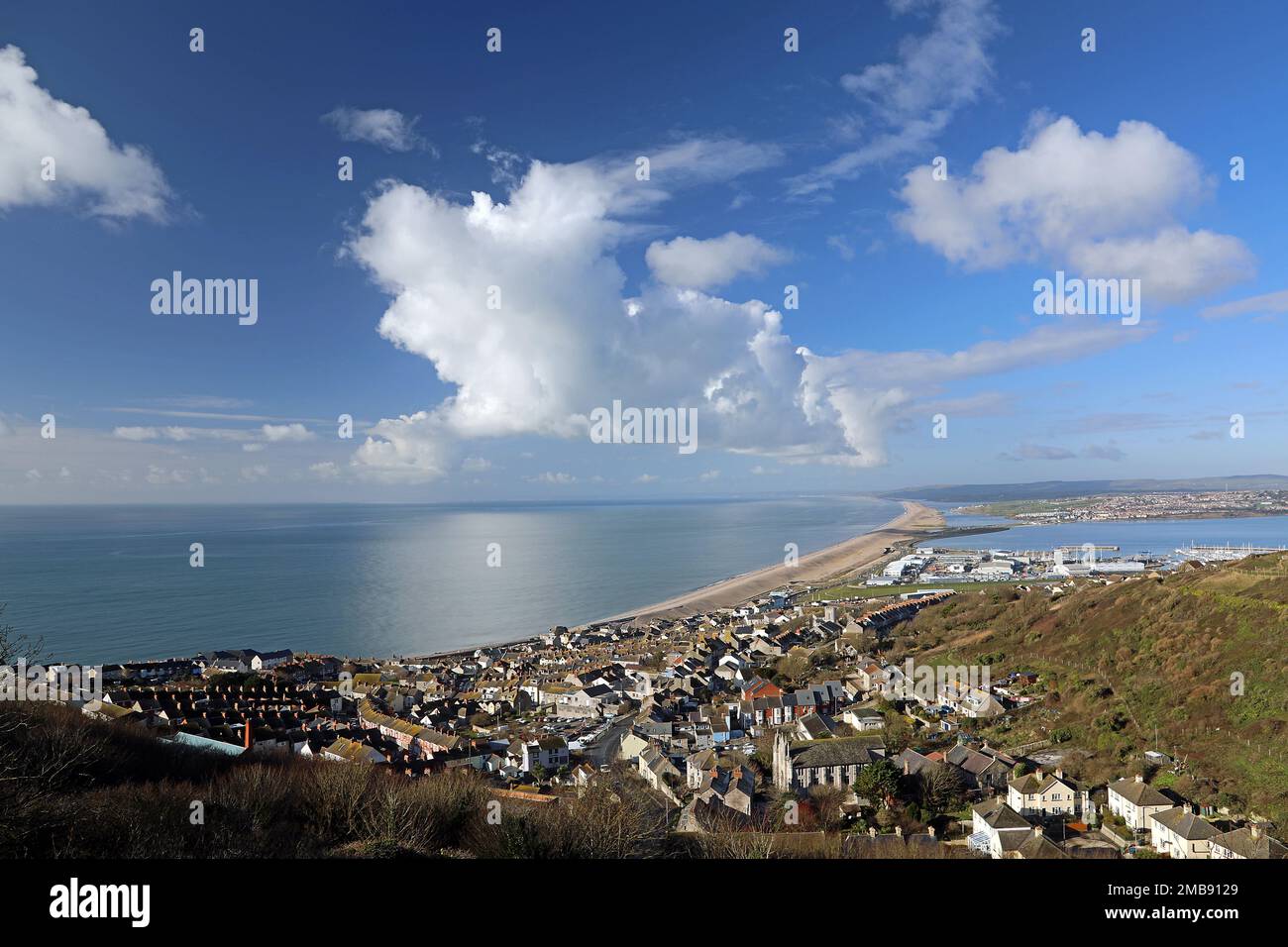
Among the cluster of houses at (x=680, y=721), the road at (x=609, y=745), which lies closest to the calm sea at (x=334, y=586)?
the cluster of houses at (x=680, y=721)

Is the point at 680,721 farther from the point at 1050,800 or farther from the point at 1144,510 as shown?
the point at 1144,510

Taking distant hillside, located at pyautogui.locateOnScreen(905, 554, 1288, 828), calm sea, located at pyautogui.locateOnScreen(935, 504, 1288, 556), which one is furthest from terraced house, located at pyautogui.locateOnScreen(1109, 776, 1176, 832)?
calm sea, located at pyautogui.locateOnScreen(935, 504, 1288, 556)

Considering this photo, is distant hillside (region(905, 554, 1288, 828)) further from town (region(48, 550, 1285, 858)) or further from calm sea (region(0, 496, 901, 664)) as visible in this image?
calm sea (region(0, 496, 901, 664))

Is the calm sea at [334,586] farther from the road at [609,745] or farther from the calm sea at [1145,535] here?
the calm sea at [1145,535]

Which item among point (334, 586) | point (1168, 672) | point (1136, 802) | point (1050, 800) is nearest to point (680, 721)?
point (1050, 800)

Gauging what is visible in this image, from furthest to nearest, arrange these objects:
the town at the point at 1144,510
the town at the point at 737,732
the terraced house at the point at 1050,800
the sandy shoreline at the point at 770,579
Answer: the town at the point at 1144,510, the sandy shoreline at the point at 770,579, the terraced house at the point at 1050,800, the town at the point at 737,732

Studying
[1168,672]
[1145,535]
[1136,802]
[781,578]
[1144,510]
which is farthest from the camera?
[1144,510]
